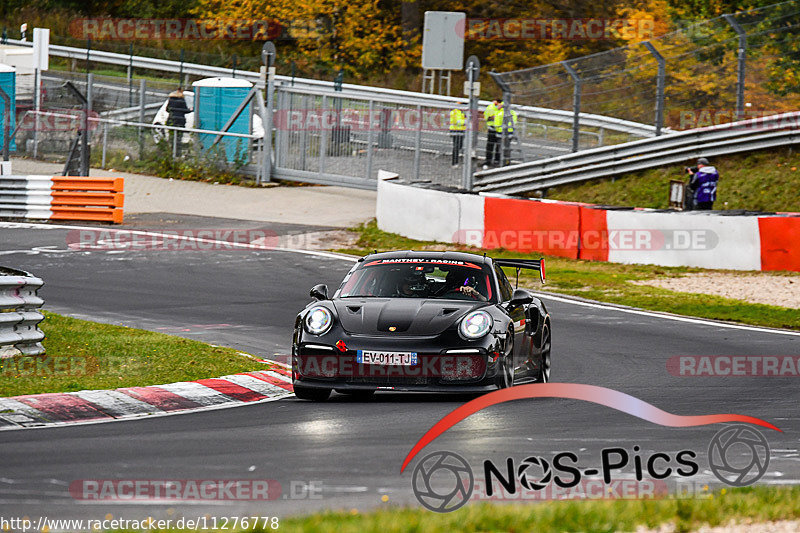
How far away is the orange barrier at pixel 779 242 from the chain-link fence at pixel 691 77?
20.0 ft

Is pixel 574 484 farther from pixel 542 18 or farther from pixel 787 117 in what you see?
pixel 542 18

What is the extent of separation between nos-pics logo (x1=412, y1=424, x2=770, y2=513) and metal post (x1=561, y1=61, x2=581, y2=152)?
1830cm

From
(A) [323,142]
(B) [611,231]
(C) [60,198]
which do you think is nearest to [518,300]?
(B) [611,231]

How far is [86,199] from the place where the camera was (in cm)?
2423

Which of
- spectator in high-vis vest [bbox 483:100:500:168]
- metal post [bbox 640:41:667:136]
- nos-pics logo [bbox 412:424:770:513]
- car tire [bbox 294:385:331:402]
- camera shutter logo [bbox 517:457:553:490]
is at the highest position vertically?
metal post [bbox 640:41:667:136]

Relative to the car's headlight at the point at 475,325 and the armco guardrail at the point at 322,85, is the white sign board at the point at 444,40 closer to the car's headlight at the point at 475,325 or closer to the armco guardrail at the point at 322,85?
the armco guardrail at the point at 322,85

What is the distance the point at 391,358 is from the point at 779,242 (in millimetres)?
11122

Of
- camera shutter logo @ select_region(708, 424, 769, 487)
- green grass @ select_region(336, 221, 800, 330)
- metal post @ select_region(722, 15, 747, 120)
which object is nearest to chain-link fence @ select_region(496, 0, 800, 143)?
metal post @ select_region(722, 15, 747, 120)

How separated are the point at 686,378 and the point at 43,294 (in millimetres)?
8713

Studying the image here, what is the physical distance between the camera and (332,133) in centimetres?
2911

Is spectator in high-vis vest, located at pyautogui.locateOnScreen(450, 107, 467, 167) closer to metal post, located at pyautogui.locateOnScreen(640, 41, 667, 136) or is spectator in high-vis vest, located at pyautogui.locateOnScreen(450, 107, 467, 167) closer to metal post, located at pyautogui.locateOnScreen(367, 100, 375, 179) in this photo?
metal post, located at pyautogui.locateOnScreen(367, 100, 375, 179)

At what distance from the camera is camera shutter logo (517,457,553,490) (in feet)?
21.7

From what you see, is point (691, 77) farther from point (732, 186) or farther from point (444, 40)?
point (444, 40)

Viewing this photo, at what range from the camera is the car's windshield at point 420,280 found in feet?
34.8
